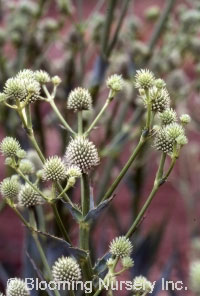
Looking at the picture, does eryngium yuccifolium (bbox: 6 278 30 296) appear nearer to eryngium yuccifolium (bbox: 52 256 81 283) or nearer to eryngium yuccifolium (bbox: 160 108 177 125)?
eryngium yuccifolium (bbox: 52 256 81 283)

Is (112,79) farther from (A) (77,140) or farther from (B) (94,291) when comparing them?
(B) (94,291)

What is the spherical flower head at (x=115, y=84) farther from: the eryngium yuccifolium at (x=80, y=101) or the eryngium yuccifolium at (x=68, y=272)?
the eryngium yuccifolium at (x=68, y=272)

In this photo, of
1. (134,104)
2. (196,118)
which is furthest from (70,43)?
(196,118)

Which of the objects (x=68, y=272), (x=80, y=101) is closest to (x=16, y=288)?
(x=68, y=272)

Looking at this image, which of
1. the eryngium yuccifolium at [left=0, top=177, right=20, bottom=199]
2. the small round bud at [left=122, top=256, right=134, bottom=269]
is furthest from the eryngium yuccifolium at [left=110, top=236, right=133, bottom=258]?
the eryngium yuccifolium at [left=0, top=177, right=20, bottom=199]

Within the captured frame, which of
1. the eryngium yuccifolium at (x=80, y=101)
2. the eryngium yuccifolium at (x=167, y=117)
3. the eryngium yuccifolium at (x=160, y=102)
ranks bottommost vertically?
the eryngium yuccifolium at (x=167, y=117)

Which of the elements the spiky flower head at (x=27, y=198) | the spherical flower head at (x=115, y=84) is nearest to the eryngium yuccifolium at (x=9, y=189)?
the spiky flower head at (x=27, y=198)

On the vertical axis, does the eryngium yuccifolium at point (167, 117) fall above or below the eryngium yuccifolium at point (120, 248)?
above
